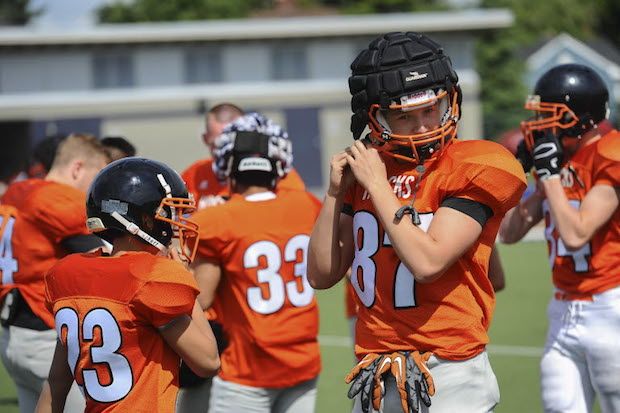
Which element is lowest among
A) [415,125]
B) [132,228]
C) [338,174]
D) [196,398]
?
[196,398]

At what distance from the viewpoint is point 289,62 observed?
1486 inches

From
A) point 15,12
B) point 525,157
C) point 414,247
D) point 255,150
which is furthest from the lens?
point 15,12

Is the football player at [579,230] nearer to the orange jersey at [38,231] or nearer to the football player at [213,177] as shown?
the football player at [213,177]

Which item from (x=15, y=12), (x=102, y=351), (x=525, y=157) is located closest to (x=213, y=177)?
(x=525, y=157)

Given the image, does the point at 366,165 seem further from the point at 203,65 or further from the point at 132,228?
the point at 203,65

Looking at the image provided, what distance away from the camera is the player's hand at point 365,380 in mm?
3377

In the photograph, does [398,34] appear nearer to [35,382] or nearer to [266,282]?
[266,282]

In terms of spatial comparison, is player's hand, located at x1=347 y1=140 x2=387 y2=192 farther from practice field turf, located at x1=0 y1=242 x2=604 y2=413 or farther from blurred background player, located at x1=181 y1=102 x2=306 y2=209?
practice field turf, located at x1=0 y1=242 x2=604 y2=413

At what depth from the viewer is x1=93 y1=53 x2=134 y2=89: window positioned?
36.4 metres

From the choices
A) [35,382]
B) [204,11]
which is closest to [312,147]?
[204,11]

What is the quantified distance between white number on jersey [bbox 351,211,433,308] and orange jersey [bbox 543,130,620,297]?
147cm

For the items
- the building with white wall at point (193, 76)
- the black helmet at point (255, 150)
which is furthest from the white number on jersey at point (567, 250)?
the building with white wall at point (193, 76)

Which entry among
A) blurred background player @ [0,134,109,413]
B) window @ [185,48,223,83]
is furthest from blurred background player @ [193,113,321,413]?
window @ [185,48,223,83]

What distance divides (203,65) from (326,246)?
34.4 metres
